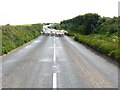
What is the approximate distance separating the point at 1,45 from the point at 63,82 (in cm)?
1767

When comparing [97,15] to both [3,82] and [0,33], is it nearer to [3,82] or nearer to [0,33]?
[0,33]

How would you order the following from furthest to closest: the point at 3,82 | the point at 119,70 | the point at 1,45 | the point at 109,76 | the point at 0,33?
the point at 0,33
the point at 1,45
the point at 119,70
the point at 109,76
the point at 3,82

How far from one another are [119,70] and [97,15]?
75815 mm

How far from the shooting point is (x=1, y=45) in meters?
29.3

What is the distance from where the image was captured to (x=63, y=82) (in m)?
12.7

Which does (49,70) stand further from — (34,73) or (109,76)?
(109,76)

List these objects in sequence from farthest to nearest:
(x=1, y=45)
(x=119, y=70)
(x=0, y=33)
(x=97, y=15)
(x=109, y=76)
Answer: (x=97, y=15), (x=0, y=33), (x=1, y=45), (x=119, y=70), (x=109, y=76)

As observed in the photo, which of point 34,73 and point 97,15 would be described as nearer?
point 34,73

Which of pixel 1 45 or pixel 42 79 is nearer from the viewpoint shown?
pixel 42 79

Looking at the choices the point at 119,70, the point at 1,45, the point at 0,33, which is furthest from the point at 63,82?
the point at 0,33

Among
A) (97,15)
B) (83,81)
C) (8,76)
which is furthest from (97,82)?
(97,15)

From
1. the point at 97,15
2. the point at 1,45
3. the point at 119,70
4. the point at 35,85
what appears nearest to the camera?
the point at 35,85

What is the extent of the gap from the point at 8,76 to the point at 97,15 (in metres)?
78.5

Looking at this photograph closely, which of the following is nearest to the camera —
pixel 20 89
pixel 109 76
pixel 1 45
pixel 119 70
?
pixel 20 89
